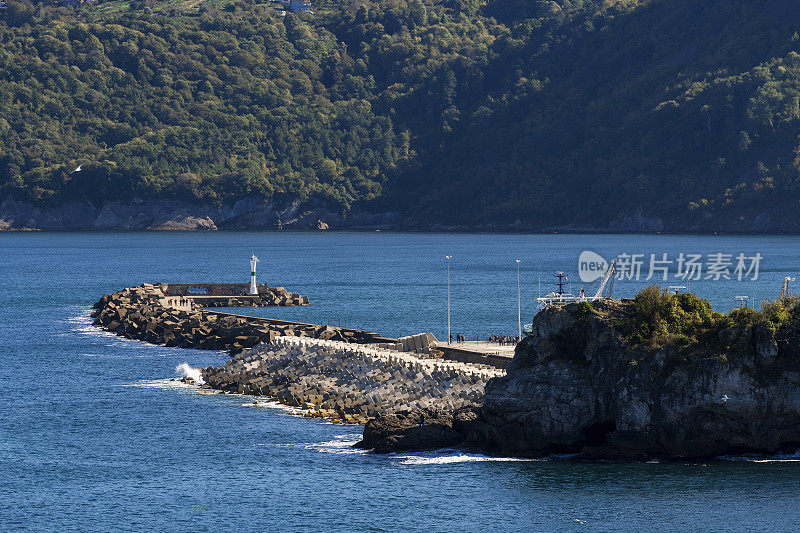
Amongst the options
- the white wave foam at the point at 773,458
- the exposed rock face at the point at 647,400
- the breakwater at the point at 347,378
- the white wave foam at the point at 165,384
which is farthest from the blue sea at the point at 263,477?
the breakwater at the point at 347,378

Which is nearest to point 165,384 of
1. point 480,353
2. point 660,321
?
point 480,353

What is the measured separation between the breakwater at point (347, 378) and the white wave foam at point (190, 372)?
61 cm

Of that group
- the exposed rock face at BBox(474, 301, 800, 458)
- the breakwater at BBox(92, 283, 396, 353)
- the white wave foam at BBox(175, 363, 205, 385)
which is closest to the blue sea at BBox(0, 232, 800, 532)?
the white wave foam at BBox(175, 363, 205, 385)

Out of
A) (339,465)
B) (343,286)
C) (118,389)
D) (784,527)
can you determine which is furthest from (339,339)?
(343,286)

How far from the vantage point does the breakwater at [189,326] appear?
75.2m

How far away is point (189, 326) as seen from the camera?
86.8 metres

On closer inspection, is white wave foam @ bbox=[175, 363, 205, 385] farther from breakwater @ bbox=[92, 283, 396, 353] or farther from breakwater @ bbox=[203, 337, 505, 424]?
breakwater @ bbox=[92, 283, 396, 353]

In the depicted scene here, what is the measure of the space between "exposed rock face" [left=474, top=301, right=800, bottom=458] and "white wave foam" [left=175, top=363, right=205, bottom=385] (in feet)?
78.1

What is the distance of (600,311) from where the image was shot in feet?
156

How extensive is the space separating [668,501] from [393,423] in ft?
40.4

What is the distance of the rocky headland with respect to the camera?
45000 millimetres

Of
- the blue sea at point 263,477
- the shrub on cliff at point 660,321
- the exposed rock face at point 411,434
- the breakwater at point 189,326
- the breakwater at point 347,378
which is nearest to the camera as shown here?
the blue sea at point 263,477

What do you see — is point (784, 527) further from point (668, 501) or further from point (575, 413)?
point (575, 413)

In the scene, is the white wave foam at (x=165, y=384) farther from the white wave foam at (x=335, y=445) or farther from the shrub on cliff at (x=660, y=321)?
the shrub on cliff at (x=660, y=321)
